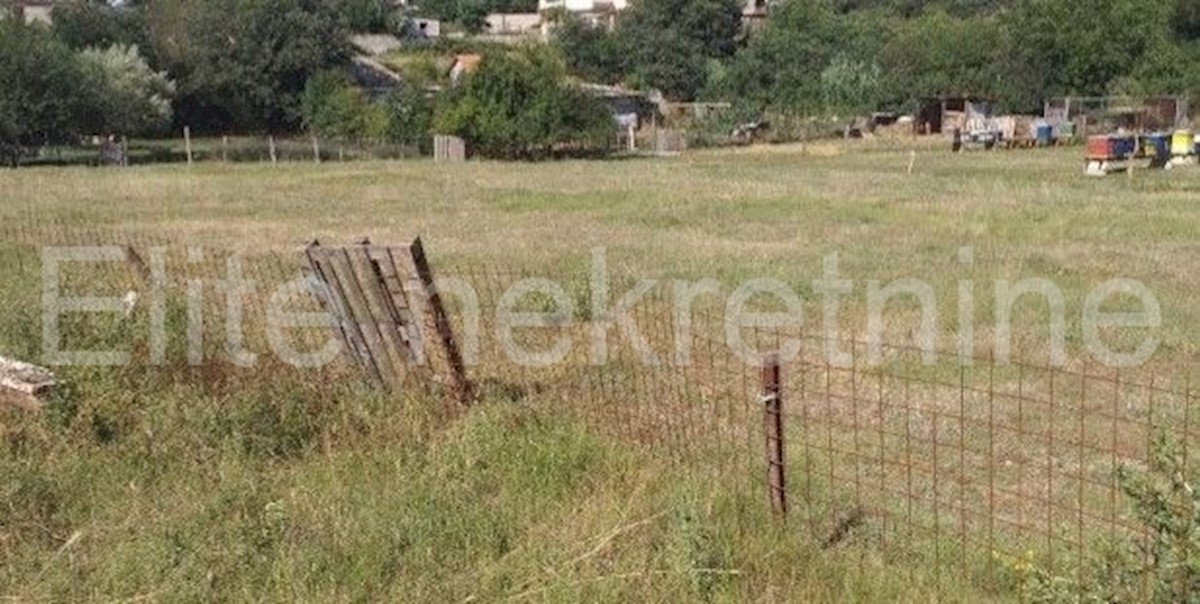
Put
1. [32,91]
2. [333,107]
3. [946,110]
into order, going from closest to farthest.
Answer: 1. [32,91]
2. [333,107]
3. [946,110]

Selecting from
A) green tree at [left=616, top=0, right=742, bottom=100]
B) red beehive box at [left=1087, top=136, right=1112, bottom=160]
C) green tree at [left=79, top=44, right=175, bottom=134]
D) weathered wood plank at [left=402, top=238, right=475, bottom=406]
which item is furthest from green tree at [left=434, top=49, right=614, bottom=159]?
green tree at [left=616, top=0, right=742, bottom=100]

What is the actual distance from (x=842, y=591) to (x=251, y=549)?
246 centimetres

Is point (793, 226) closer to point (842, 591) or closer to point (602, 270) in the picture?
point (602, 270)

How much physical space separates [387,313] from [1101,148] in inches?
1076

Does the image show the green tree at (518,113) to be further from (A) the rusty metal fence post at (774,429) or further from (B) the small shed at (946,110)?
(A) the rusty metal fence post at (774,429)

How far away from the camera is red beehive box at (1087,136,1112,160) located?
3045 centimetres

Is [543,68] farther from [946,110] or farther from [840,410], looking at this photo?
[840,410]

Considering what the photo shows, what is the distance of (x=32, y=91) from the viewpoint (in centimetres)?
4375

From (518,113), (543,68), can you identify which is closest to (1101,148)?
(518,113)

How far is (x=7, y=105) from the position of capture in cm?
4244

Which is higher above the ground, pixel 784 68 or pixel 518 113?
pixel 784 68

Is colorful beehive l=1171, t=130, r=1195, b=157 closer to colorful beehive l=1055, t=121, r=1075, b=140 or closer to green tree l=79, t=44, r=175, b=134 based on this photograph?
colorful beehive l=1055, t=121, r=1075, b=140

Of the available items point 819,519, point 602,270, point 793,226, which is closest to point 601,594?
point 819,519

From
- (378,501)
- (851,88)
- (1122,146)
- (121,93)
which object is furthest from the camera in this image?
(851,88)
